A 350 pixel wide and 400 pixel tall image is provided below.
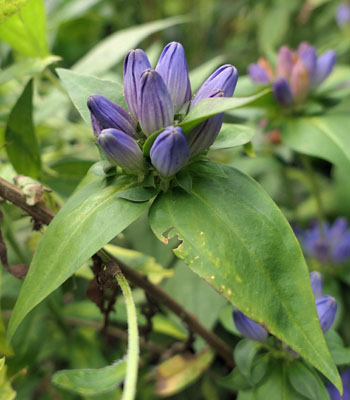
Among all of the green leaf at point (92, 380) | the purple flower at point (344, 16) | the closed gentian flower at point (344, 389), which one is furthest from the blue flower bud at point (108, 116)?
the purple flower at point (344, 16)

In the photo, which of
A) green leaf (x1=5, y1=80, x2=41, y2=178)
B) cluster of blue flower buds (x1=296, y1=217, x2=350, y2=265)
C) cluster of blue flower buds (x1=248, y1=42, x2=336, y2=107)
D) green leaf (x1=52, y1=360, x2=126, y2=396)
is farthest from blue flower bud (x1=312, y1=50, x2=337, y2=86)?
green leaf (x1=52, y1=360, x2=126, y2=396)

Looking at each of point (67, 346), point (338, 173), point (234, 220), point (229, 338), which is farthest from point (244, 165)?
point (234, 220)

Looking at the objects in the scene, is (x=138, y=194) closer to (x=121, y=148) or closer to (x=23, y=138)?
(x=121, y=148)

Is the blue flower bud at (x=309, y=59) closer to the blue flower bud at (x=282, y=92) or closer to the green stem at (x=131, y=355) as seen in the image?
the blue flower bud at (x=282, y=92)

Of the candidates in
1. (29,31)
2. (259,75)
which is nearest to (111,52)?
(29,31)

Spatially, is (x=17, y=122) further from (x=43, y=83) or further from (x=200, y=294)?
(x=43, y=83)
